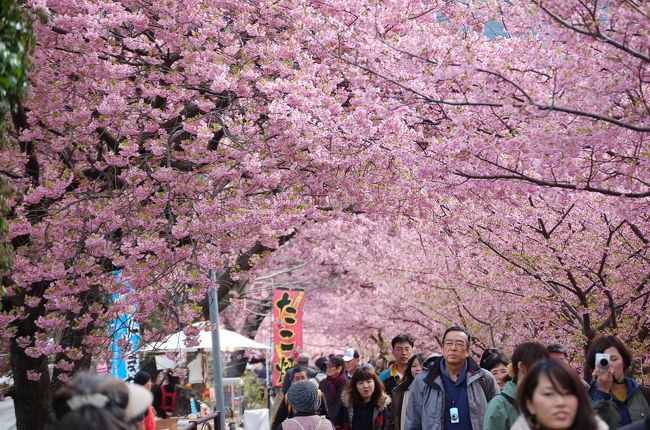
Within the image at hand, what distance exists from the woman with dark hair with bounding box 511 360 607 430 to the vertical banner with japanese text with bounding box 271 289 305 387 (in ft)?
47.2

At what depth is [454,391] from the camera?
721cm

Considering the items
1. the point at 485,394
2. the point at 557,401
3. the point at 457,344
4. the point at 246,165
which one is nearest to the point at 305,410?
the point at 457,344

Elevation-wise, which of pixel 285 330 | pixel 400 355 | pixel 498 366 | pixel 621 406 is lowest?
pixel 621 406

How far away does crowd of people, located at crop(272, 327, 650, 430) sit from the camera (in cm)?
410

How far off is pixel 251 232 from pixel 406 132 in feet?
7.14

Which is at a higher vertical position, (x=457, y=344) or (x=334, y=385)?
(x=457, y=344)

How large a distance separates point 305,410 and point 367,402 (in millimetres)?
1825

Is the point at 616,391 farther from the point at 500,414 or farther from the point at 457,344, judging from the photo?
the point at 457,344

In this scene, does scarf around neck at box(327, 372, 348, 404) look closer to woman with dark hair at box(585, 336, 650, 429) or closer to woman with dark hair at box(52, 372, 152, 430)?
woman with dark hair at box(585, 336, 650, 429)

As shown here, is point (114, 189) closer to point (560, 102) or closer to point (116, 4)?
point (116, 4)

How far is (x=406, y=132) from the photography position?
1029 centimetres

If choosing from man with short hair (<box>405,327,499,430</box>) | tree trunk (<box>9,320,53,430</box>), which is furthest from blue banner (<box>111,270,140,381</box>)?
man with short hair (<box>405,327,499,430</box>)

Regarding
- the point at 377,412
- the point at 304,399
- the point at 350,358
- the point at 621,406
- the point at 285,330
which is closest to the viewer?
the point at 621,406

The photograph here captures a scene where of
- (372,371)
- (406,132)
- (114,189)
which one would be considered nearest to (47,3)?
(114,189)
